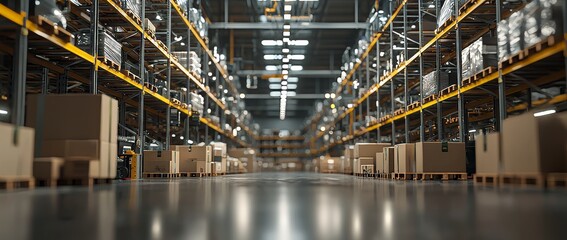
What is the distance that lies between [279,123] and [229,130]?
2118cm

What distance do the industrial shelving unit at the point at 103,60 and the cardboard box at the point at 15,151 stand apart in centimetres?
41

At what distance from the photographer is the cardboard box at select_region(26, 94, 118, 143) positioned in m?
7.19

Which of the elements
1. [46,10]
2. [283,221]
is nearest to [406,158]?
[46,10]

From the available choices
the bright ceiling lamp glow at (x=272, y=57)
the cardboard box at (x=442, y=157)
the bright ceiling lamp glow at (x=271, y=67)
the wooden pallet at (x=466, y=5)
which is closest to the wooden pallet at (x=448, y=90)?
the cardboard box at (x=442, y=157)

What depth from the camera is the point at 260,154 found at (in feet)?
137

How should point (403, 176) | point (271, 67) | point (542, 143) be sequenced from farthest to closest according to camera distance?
point (271, 67) → point (403, 176) → point (542, 143)

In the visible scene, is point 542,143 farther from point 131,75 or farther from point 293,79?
point 293,79

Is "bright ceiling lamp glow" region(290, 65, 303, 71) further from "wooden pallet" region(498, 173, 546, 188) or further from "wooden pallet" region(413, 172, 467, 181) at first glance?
"wooden pallet" region(498, 173, 546, 188)

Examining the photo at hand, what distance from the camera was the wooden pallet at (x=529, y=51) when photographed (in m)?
6.50

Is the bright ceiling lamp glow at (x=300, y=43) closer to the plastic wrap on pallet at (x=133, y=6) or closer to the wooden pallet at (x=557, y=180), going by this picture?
the plastic wrap on pallet at (x=133, y=6)

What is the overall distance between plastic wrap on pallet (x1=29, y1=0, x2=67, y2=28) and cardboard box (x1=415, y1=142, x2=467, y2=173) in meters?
6.97

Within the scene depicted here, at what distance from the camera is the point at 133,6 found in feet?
36.2

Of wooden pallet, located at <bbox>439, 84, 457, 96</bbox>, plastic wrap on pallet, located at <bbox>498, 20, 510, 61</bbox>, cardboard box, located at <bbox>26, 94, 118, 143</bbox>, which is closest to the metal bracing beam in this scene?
wooden pallet, located at <bbox>439, 84, 457, 96</bbox>

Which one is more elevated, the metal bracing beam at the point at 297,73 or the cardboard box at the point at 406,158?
the metal bracing beam at the point at 297,73
